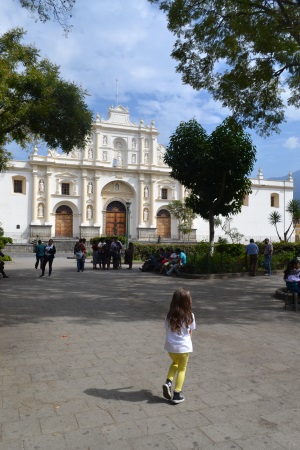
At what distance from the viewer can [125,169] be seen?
4194 centimetres

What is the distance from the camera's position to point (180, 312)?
11.8 feet

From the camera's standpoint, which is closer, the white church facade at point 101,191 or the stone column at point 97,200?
the white church facade at point 101,191

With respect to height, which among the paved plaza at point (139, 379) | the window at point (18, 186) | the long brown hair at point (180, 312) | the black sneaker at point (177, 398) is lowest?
the paved plaza at point (139, 379)

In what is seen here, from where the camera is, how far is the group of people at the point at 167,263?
13.8 m

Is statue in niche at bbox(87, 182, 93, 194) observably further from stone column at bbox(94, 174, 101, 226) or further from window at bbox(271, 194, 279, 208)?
window at bbox(271, 194, 279, 208)

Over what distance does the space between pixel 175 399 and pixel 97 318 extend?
3698 mm

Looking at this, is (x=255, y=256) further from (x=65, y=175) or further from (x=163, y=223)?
(x=163, y=223)

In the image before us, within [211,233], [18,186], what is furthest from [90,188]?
[211,233]

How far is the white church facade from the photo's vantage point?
124 ft

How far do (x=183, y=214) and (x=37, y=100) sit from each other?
28.2 metres

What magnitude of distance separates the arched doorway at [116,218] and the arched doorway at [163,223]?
12.3 ft

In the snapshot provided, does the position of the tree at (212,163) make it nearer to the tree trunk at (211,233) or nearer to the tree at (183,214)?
the tree trunk at (211,233)

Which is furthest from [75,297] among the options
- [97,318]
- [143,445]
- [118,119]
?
[118,119]

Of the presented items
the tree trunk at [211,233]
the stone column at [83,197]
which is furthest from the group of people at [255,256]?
the stone column at [83,197]
